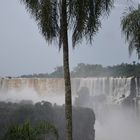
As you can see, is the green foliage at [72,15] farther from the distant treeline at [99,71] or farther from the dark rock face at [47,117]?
the distant treeline at [99,71]

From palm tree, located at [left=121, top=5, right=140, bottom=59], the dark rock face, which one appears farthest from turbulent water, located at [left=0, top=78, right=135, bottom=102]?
palm tree, located at [left=121, top=5, right=140, bottom=59]

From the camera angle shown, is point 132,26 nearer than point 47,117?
Yes

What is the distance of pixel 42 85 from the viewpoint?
2103 inches

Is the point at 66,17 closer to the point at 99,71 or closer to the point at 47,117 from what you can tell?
the point at 47,117

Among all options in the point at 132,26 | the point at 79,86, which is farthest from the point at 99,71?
the point at 132,26

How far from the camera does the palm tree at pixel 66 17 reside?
9.56 metres

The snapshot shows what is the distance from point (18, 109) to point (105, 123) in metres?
22.4

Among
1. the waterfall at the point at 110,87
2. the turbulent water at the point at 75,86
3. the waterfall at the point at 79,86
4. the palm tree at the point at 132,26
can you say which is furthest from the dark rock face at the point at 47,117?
the palm tree at the point at 132,26

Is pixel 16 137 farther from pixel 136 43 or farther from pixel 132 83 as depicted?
pixel 132 83

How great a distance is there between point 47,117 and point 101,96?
18410 millimetres

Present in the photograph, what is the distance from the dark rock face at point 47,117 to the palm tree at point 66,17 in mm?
17701

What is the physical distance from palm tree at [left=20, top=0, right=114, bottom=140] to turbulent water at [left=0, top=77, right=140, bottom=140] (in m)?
35.5

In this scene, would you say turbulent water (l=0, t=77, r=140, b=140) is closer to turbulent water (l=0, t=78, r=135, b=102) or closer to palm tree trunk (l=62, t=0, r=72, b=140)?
turbulent water (l=0, t=78, r=135, b=102)

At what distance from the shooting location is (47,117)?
32.8 metres
